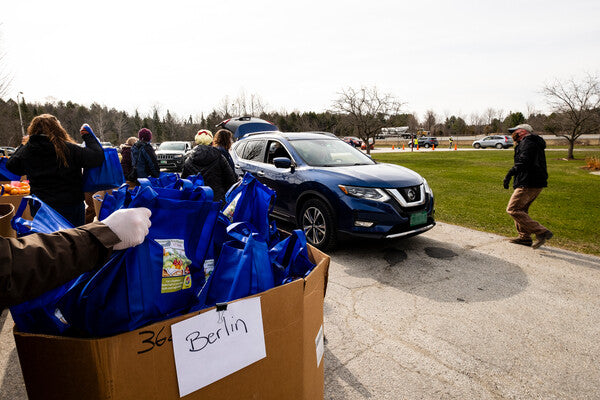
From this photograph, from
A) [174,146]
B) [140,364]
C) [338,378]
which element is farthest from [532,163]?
[174,146]

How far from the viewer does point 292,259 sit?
1.61m

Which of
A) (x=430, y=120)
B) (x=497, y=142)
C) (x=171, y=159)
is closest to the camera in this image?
(x=171, y=159)

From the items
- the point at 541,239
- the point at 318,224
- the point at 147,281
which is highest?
the point at 147,281

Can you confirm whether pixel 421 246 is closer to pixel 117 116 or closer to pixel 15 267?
pixel 15 267

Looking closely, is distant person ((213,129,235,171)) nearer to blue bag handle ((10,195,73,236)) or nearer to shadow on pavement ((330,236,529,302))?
shadow on pavement ((330,236,529,302))

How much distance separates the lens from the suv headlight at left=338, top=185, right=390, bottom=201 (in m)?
4.54

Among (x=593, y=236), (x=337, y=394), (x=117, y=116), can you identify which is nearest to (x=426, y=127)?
(x=117, y=116)

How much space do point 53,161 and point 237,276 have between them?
2993 millimetres

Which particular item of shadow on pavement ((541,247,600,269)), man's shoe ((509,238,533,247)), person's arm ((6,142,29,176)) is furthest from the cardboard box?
man's shoe ((509,238,533,247))

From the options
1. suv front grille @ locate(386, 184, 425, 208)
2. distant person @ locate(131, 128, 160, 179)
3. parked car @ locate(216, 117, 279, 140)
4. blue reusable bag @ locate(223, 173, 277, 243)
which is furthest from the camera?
parked car @ locate(216, 117, 279, 140)

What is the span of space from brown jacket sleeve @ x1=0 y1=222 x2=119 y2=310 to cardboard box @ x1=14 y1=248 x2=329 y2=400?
18 cm

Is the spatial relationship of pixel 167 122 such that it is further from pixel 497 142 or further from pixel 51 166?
pixel 51 166

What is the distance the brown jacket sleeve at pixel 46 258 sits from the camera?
0.90 meters

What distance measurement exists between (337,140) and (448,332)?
4.11 meters
